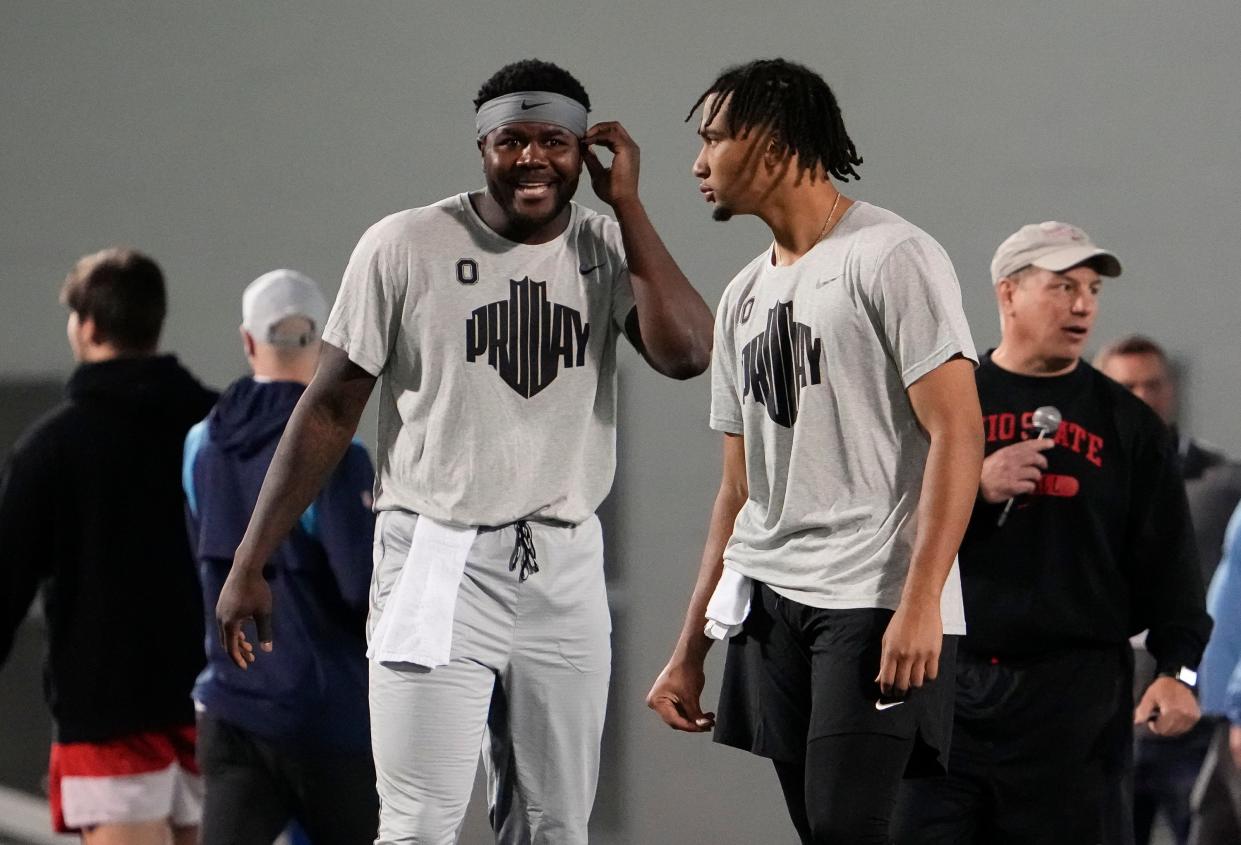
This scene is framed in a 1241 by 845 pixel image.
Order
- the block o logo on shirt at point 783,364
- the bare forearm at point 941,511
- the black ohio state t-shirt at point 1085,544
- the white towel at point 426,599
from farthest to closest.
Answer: the black ohio state t-shirt at point 1085,544, the white towel at point 426,599, the block o logo on shirt at point 783,364, the bare forearm at point 941,511

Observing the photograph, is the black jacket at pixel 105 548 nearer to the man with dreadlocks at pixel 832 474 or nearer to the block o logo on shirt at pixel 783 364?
the man with dreadlocks at pixel 832 474

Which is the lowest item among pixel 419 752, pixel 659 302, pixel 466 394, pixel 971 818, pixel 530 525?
pixel 971 818

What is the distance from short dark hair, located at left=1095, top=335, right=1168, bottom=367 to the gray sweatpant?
84.3 inches

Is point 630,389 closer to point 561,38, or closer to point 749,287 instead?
point 561,38

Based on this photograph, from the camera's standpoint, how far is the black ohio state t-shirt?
10.9 feet

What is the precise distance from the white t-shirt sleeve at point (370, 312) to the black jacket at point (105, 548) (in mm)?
1181

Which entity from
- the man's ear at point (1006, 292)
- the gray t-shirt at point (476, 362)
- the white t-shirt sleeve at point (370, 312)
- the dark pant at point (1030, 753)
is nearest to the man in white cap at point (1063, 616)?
the dark pant at point (1030, 753)

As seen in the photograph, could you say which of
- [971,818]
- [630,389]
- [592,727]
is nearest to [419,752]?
[592,727]

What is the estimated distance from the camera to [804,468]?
8.01ft

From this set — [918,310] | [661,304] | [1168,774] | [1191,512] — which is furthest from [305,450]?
[1168,774]

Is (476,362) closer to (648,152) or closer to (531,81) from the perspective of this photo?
(531,81)

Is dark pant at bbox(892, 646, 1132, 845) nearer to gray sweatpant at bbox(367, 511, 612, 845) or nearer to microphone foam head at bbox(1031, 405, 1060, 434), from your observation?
microphone foam head at bbox(1031, 405, 1060, 434)

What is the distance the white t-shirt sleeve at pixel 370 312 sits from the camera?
2.67 metres

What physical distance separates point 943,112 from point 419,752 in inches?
108
